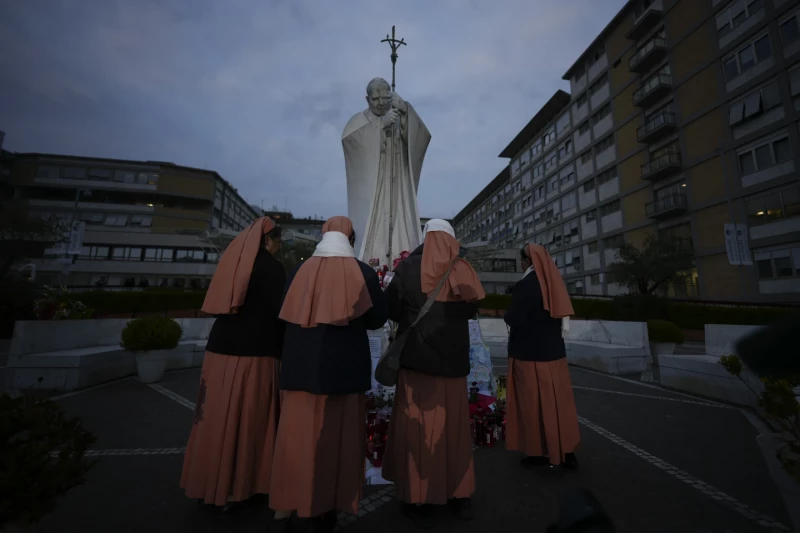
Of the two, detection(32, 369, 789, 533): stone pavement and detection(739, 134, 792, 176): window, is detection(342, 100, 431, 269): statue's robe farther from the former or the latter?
detection(739, 134, 792, 176): window

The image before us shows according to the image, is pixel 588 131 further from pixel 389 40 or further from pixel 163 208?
pixel 163 208

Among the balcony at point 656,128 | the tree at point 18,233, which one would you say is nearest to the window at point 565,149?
the balcony at point 656,128

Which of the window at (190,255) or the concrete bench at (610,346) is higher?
the window at (190,255)

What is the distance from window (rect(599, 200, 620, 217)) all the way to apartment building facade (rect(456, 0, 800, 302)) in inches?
3.5

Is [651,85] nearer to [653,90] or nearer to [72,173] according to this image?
[653,90]

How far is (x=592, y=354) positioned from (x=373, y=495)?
6985 millimetres

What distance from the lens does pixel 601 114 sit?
32.3 metres

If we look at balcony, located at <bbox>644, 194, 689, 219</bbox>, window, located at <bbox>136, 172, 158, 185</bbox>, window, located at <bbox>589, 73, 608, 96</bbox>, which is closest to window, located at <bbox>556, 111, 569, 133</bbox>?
window, located at <bbox>589, 73, 608, 96</bbox>

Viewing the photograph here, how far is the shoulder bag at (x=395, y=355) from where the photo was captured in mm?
2564

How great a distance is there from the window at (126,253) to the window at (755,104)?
53314 mm

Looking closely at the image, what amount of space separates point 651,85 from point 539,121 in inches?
614

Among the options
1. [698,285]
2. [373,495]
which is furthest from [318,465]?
[698,285]

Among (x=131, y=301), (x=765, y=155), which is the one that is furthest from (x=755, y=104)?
(x=131, y=301)

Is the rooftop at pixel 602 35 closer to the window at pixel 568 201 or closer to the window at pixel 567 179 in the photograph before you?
the window at pixel 567 179
